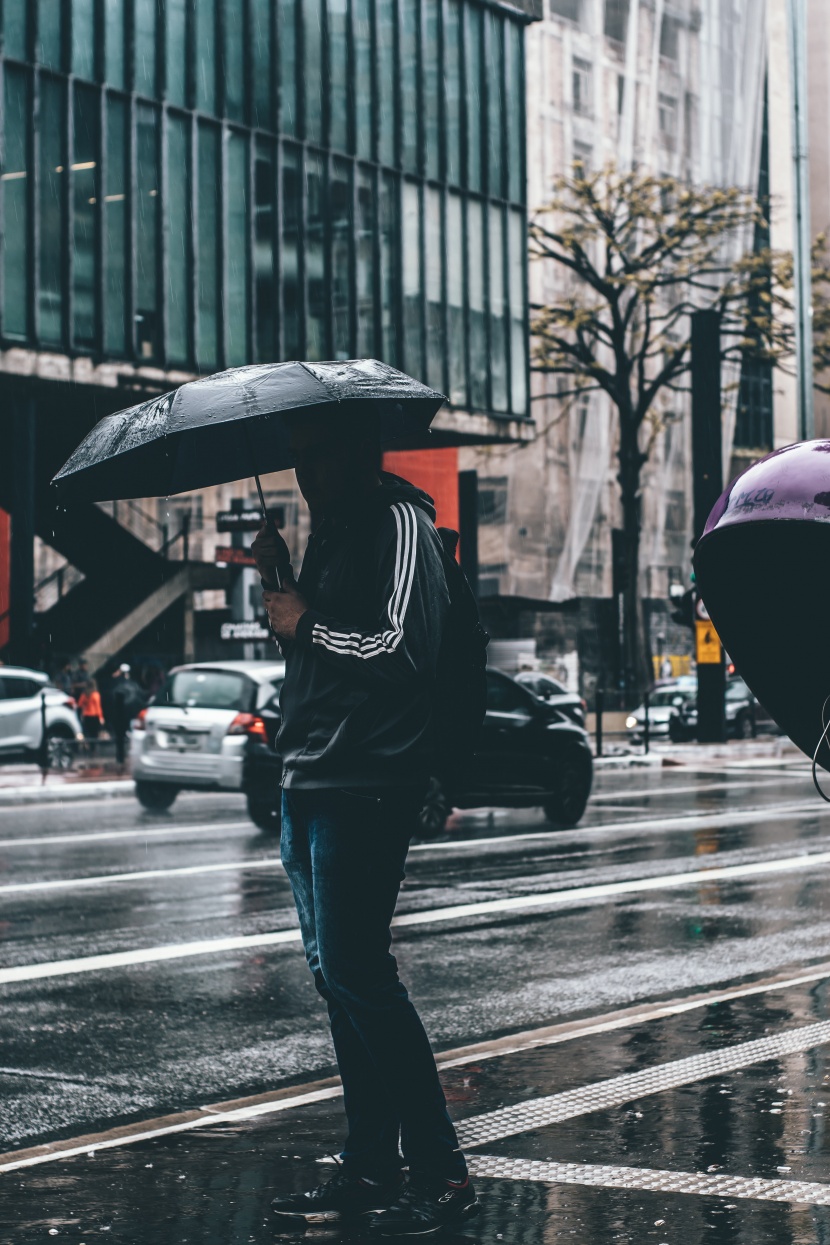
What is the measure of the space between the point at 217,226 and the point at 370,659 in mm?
34568

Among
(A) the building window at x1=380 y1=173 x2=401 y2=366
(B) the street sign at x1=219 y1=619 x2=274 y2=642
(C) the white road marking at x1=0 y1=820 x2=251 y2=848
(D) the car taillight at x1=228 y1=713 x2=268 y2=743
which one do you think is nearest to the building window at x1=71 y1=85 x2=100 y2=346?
(B) the street sign at x1=219 y1=619 x2=274 y2=642

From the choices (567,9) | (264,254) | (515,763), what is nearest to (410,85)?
(264,254)

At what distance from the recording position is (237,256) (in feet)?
125

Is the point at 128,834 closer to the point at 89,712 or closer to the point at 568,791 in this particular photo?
the point at 568,791

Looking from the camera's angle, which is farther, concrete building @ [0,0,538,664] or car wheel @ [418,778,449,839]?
concrete building @ [0,0,538,664]

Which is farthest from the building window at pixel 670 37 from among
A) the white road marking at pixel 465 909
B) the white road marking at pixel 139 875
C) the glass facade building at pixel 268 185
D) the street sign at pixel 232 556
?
the white road marking at pixel 139 875

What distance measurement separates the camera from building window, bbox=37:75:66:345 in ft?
111

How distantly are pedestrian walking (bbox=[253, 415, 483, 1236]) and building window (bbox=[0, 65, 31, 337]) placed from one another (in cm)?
3020

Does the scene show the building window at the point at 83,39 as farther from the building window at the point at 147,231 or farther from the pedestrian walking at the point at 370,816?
the pedestrian walking at the point at 370,816

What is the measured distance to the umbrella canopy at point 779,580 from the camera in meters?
4.78

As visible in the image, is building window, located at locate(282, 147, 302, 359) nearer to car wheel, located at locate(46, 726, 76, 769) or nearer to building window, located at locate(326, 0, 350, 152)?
building window, located at locate(326, 0, 350, 152)

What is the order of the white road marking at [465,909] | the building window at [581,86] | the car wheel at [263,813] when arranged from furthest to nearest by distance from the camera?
the building window at [581,86] < the car wheel at [263,813] < the white road marking at [465,909]

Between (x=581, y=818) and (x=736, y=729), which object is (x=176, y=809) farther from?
(x=736, y=729)

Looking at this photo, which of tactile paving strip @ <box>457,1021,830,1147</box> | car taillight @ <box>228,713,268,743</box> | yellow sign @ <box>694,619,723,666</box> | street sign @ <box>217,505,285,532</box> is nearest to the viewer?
tactile paving strip @ <box>457,1021,830,1147</box>
